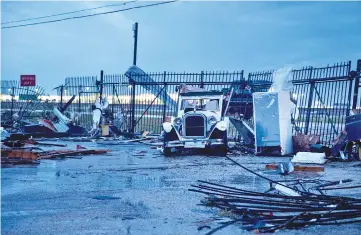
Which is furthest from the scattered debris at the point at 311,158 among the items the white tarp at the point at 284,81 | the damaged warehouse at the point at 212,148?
the white tarp at the point at 284,81

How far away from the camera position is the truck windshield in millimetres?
13383

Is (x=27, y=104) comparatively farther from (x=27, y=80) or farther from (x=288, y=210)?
(x=288, y=210)

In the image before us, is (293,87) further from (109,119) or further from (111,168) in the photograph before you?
(109,119)

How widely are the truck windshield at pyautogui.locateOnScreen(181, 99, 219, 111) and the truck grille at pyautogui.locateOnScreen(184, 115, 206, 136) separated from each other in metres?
1.02

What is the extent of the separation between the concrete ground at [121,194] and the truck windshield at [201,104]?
2902 mm

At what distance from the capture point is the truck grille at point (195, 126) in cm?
1243

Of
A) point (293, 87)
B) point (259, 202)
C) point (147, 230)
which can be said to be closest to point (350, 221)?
point (259, 202)

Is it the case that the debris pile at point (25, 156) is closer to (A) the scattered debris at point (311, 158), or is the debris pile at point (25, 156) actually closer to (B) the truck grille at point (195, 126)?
(B) the truck grille at point (195, 126)

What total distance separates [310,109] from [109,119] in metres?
10.7

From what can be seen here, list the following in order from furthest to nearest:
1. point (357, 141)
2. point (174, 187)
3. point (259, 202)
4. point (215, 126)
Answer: point (215, 126) → point (357, 141) → point (174, 187) → point (259, 202)

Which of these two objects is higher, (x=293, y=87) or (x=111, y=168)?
(x=293, y=87)

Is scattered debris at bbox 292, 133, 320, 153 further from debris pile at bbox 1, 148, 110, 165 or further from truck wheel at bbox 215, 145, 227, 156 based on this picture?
debris pile at bbox 1, 148, 110, 165

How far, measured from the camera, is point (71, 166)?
31.3 feet

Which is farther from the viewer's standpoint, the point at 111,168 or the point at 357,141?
the point at 357,141
